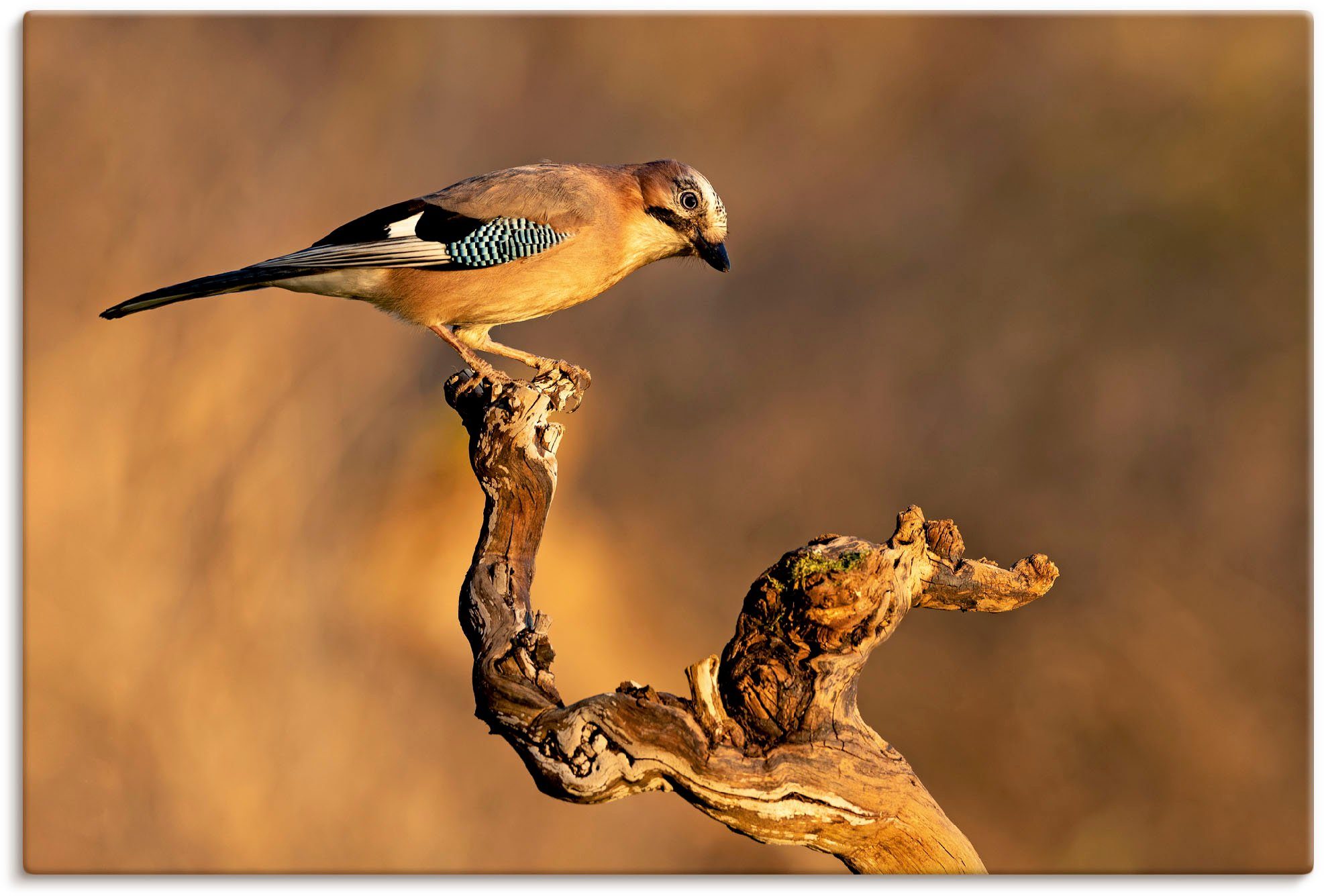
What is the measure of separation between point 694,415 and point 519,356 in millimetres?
1704

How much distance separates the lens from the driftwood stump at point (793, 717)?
9.00 feet

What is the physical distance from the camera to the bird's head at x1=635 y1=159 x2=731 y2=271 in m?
3.65

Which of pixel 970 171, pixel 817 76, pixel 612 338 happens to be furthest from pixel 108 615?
pixel 970 171

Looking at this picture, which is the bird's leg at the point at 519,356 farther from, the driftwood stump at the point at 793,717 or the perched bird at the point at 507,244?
the driftwood stump at the point at 793,717

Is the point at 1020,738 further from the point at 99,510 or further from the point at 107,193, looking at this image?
the point at 107,193

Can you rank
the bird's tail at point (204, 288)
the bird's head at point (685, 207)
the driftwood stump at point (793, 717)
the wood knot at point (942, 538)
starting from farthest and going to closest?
the bird's head at point (685, 207) < the bird's tail at point (204, 288) < the wood knot at point (942, 538) < the driftwood stump at point (793, 717)

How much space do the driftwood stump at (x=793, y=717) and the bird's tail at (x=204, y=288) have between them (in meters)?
1.27

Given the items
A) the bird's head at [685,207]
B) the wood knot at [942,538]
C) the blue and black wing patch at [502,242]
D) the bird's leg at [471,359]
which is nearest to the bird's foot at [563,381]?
the bird's leg at [471,359]

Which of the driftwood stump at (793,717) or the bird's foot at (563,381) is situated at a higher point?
the bird's foot at (563,381)

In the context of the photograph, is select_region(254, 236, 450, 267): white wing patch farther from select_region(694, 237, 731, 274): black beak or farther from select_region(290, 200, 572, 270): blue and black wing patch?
select_region(694, 237, 731, 274): black beak

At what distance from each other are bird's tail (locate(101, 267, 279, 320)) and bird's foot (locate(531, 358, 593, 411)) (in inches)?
32.9

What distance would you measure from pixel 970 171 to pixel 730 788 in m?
3.25

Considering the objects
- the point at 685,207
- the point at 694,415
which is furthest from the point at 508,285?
the point at 694,415

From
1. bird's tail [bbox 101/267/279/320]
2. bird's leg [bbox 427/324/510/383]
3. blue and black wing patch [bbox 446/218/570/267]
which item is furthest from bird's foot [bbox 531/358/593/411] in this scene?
bird's tail [bbox 101/267/279/320]
